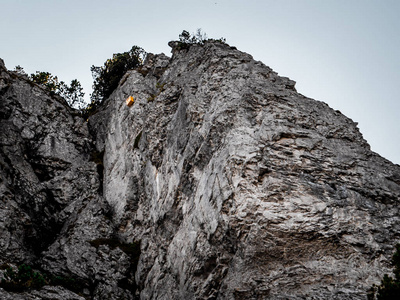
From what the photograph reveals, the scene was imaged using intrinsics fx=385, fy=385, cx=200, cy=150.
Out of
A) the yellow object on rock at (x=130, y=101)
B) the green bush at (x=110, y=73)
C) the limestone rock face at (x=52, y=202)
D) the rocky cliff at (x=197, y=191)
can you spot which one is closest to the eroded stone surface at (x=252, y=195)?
the rocky cliff at (x=197, y=191)

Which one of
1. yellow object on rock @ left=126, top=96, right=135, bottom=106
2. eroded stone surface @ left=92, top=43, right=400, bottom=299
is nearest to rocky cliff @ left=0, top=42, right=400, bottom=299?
eroded stone surface @ left=92, top=43, right=400, bottom=299

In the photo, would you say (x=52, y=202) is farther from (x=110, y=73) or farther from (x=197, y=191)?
(x=110, y=73)

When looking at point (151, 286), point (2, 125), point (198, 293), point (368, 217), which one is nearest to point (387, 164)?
point (368, 217)

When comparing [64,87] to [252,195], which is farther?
[64,87]

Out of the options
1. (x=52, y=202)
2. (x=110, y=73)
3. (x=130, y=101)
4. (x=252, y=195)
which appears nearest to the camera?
(x=252, y=195)

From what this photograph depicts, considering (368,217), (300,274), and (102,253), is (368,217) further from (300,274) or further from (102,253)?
(102,253)

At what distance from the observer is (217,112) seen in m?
27.9

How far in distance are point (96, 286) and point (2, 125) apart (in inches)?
784

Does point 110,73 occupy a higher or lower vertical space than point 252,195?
higher

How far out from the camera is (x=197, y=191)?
85.5ft

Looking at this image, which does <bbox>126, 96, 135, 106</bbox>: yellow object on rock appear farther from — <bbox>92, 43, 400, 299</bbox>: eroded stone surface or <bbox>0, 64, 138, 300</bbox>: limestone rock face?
<bbox>0, 64, 138, 300</bbox>: limestone rock face

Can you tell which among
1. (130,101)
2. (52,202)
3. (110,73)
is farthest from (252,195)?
(110,73)

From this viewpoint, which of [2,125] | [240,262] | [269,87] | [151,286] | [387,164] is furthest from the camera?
[2,125]

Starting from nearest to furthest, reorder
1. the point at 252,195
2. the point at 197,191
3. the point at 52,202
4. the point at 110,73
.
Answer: the point at 252,195 → the point at 197,191 → the point at 52,202 → the point at 110,73
